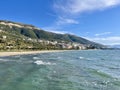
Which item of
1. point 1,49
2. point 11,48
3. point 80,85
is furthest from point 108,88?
point 11,48

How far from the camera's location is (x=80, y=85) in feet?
80.1

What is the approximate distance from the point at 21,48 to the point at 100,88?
125388 millimetres

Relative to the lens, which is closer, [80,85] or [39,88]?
[39,88]

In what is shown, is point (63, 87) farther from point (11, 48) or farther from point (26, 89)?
point (11, 48)

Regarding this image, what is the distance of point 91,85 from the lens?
80.0ft

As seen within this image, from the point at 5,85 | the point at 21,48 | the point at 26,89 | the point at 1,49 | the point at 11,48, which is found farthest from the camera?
the point at 21,48

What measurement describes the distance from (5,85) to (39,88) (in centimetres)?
397

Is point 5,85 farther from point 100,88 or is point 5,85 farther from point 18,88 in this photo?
point 100,88

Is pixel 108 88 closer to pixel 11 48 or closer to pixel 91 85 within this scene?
pixel 91 85

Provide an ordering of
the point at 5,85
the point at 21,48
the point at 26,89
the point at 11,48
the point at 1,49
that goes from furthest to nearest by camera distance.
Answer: the point at 21,48 < the point at 11,48 < the point at 1,49 < the point at 5,85 < the point at 26,89

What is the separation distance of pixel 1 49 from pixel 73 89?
345ft

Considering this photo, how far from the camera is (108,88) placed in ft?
75.0

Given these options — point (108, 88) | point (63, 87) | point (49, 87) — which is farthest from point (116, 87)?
point (49, 87)

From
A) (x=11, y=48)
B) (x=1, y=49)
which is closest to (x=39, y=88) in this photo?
(x=1, y=49)
